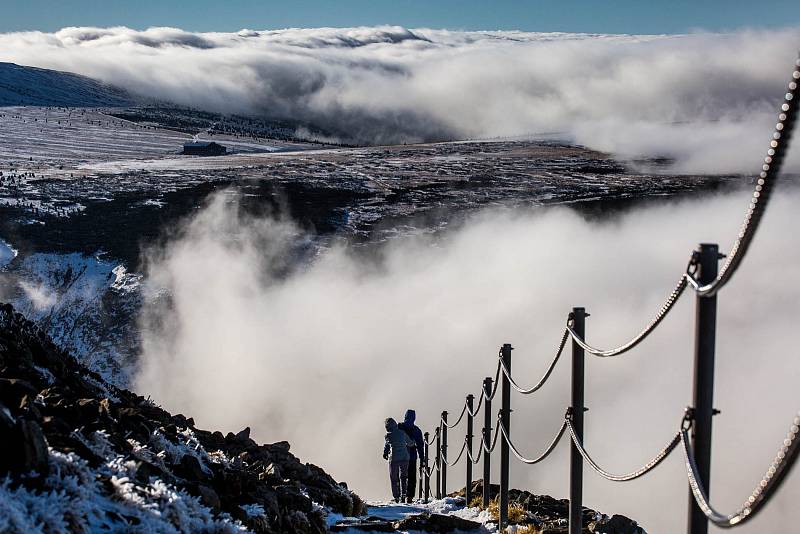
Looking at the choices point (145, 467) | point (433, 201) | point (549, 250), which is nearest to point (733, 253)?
point (145, 467)

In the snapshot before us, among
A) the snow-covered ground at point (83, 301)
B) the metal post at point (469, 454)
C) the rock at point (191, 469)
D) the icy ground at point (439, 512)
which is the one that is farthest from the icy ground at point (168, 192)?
the rock at point (191, 469)

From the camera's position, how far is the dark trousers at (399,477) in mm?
13359

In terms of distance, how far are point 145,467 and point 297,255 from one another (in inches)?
1334

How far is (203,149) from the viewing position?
69.1m

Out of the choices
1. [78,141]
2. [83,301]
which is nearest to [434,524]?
[83,301]

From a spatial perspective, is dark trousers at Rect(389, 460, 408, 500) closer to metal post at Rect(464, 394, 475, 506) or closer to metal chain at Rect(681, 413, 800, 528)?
metal post at Rect(464, 394, 475, 506)

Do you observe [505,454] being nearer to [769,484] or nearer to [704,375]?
[704,375]

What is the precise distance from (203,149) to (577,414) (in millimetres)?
66871

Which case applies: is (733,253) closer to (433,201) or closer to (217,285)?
(217,285)

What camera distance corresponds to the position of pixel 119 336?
2878cm

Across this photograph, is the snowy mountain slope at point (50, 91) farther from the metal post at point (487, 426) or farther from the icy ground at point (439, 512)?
the metal post at point (487, 426)

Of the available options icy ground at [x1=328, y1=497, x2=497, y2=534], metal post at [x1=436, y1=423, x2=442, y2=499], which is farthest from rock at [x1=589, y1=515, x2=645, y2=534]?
metal post at [x1=436, y1=423, x2=442, y2=499]

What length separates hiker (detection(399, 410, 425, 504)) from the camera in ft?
44.1

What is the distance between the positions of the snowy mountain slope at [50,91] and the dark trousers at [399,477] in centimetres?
10035
